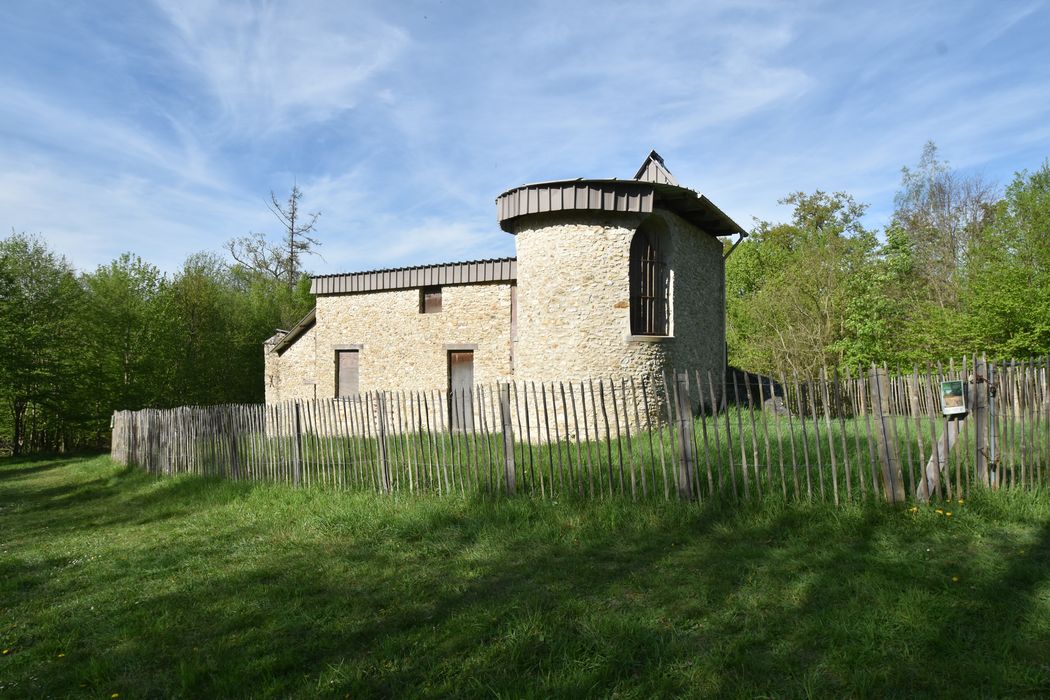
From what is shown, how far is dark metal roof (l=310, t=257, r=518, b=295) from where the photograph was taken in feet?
49.4

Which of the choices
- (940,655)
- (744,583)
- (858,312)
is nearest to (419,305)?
(744,583)

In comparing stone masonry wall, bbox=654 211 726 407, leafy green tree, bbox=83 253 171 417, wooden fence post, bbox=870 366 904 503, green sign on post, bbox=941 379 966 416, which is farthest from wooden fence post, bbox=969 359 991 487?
leafy green tree, bbox=83 253 171 417

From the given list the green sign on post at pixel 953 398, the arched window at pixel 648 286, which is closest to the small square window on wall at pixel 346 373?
the arched window at pixel 648 286

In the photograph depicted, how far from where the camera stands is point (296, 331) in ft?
60.4

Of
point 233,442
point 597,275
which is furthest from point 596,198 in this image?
point 233,442

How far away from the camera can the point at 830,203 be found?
30.1m

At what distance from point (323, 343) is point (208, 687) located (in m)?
15.0

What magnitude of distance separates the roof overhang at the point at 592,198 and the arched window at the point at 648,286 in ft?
2.48

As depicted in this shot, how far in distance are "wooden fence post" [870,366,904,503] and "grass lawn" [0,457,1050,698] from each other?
200 millimetres

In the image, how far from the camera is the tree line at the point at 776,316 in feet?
63.7

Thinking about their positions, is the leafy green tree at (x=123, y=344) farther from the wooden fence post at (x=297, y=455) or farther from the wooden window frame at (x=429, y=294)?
the wooden fence post at (x=297, y=455)

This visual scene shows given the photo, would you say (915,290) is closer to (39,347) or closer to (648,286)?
(648,286)

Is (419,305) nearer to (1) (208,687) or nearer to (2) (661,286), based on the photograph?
(2) (661,286)

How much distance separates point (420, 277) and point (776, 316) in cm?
1511
